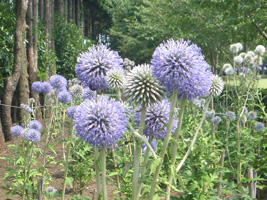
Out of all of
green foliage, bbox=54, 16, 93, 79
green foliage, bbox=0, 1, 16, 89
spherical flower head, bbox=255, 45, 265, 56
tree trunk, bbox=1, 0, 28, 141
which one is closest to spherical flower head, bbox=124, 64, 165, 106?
spherical flower head, bbox=255, 45, 265, 56

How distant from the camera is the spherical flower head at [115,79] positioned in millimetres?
2098

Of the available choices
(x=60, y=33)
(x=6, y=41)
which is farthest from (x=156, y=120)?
(x=60, y=33)

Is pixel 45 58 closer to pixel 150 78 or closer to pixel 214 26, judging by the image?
pixel 214 26

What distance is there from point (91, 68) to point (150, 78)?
17.2 inches

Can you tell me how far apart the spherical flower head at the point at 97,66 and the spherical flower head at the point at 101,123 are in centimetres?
30

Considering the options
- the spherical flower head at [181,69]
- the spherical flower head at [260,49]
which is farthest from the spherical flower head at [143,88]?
the spherical flower head at [260,49]

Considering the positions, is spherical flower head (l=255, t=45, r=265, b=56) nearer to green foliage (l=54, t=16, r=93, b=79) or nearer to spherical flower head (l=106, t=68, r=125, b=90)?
spherical flower head (l=106, t=68, r=125, b=90)

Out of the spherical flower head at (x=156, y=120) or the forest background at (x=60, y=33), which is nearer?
the spherical flower head at (x=156, y=120)

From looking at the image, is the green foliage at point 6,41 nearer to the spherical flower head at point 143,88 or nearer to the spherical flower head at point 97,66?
the spherical flower head at point 97,66

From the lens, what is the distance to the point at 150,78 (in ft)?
6.44

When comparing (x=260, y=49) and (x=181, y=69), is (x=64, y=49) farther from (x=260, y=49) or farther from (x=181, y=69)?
(x=181, y=69)

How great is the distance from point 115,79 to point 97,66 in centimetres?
16

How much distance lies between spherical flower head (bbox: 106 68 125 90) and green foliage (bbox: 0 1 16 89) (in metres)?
6.27

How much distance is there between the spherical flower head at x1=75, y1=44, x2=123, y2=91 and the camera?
82.6 inches
